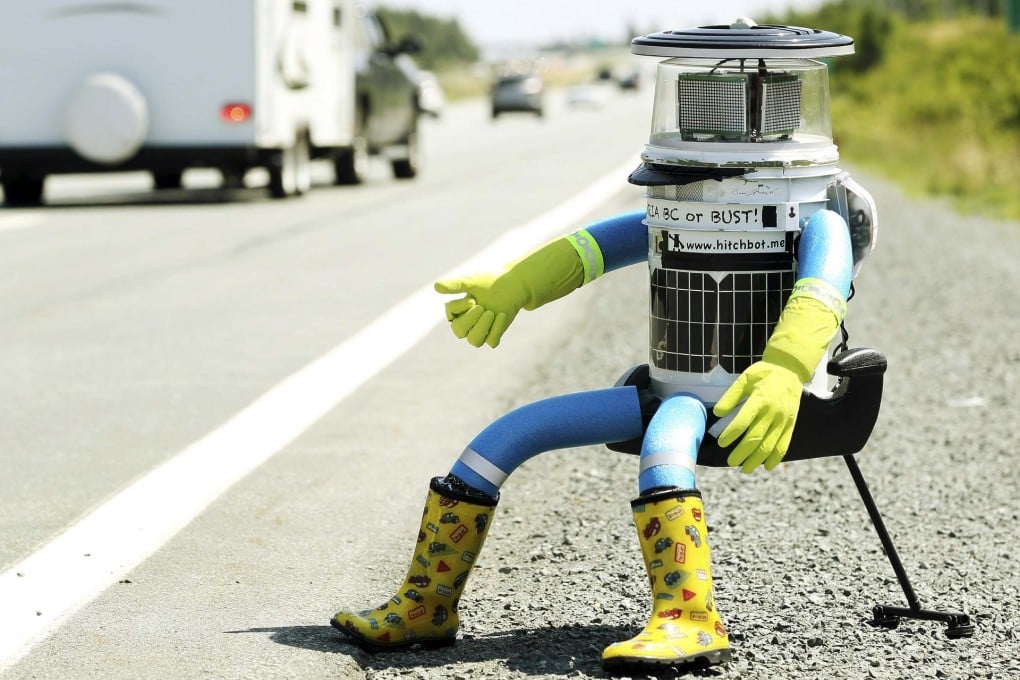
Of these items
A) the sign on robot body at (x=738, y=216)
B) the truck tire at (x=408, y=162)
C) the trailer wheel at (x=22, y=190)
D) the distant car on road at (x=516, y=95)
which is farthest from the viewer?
the distant car on road at (x=516, y=95)

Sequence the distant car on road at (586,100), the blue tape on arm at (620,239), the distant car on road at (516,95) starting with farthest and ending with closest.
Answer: the distant car on road at (586,100)
the distant car on road at (516,95)
the blue tape on arm at (620,239)

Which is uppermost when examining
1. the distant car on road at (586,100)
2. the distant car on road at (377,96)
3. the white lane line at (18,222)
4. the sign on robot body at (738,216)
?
the sign on robot body at (738,216)

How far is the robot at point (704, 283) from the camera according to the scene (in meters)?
3.74

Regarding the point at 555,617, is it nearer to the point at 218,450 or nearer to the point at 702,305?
the point at 702,305

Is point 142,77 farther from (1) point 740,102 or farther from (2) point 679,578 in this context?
(2) point 679,578

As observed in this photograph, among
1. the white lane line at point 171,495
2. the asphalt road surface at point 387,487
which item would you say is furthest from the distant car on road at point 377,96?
the white lane line at point 171,495

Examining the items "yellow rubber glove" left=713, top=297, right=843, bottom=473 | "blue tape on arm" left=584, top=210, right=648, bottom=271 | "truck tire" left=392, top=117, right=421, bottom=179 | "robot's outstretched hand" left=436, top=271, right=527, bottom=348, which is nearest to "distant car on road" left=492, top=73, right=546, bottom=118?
"truck tire" left=392, top=117, right=421, bottom=179

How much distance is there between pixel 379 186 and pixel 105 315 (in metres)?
12.4

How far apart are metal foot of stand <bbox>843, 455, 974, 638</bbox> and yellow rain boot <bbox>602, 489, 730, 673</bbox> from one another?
55cm

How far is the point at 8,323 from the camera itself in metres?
9.80

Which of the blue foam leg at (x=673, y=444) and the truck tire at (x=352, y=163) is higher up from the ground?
the blue foam leg at (x=673, y=444)

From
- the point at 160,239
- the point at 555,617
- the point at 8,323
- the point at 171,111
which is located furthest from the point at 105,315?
the point at 171,111

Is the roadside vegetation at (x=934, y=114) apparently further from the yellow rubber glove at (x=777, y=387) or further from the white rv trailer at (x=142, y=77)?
the yellow rubber glove at (x=777, y=387)

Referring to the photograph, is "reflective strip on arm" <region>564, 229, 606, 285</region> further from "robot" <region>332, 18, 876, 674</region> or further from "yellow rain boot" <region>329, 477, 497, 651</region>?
"yellow rain boot" <region>329, 477, 497, 651</region>
